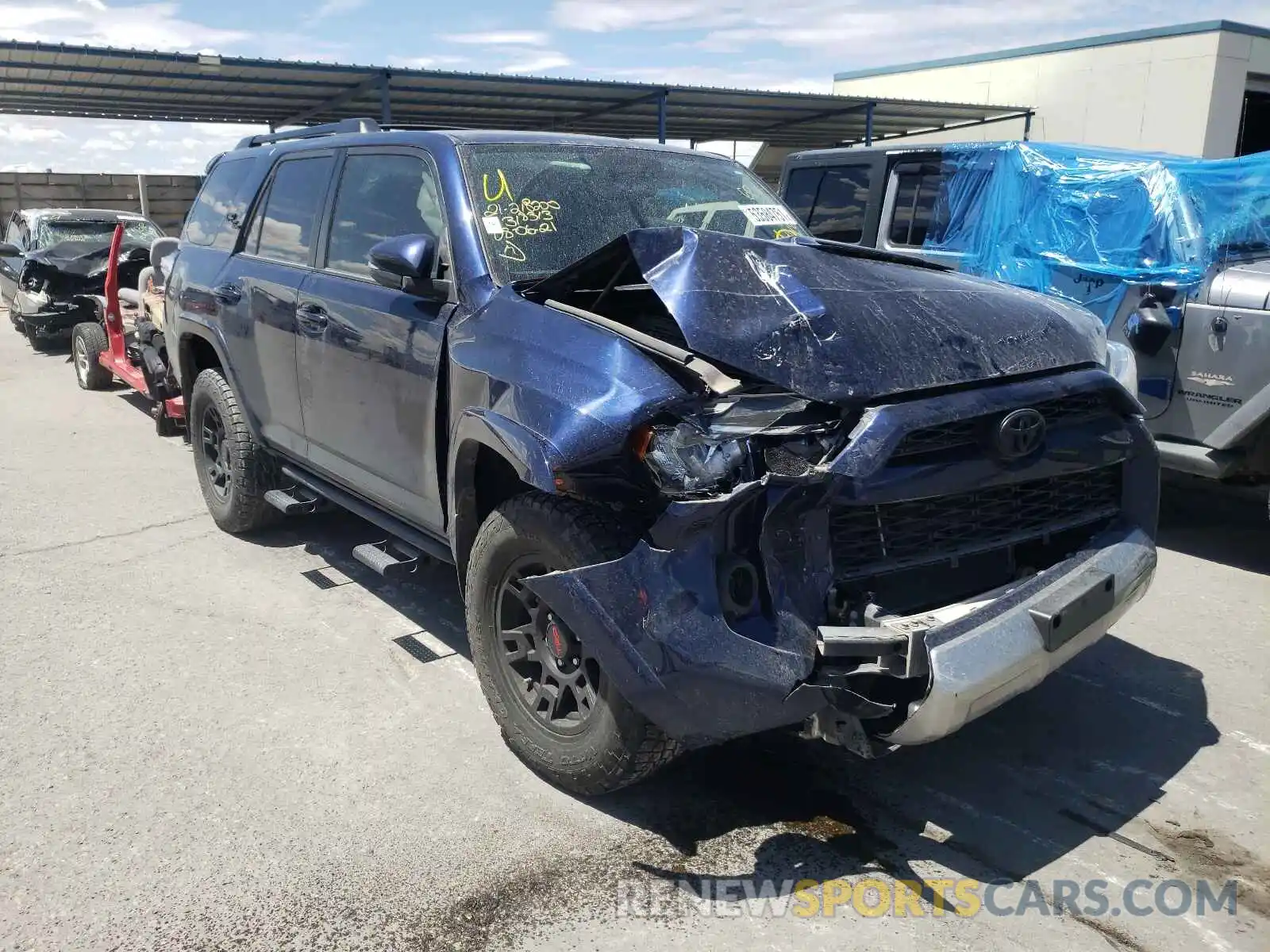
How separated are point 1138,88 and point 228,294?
71.3 ft

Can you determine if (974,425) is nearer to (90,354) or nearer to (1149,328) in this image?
(1149,328)

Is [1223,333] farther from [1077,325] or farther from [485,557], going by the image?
[485,557]

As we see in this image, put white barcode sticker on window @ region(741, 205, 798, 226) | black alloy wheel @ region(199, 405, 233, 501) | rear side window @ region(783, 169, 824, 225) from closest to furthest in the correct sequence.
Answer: white barcode sticker on window @ region(741, 205, 798, 226) → black alloy wheel @ region(199, 405, 233, 501) → rear side window @ region(783, 169, 824, 225)

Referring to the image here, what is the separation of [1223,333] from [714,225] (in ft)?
9.52

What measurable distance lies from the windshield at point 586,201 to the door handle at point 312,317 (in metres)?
1.00

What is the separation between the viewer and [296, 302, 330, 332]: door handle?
14.2ft

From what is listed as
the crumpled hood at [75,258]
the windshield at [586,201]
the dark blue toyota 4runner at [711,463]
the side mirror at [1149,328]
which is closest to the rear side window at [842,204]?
the side mirror at [1149,328]

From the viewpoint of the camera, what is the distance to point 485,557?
3.23m

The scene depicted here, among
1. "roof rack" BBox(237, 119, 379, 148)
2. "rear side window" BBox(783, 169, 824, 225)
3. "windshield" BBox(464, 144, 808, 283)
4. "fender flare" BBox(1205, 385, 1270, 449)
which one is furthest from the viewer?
"rear side window" BBox(783, 169, 824, 225)

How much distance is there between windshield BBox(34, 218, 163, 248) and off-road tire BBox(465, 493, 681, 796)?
39.1 ft

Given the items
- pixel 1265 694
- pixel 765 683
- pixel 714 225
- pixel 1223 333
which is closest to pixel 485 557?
pixel 765 683

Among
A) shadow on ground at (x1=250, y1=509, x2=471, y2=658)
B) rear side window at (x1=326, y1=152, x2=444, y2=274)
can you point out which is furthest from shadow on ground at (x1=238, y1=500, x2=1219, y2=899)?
rear side window at (x1=326, y1=152, x2=444, y2=274)

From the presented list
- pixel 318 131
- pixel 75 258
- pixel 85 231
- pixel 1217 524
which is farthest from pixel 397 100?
pixel 1217 524

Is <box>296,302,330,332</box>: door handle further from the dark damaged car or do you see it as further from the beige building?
the beige building
